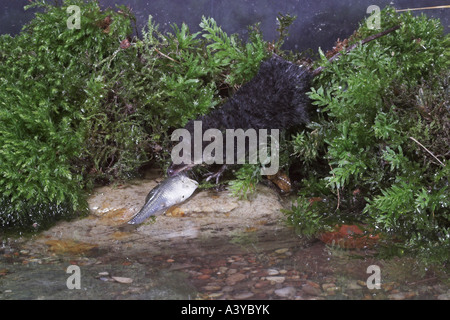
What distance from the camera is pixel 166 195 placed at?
2.74 meters

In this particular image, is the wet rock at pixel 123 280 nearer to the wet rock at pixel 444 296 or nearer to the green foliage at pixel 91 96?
the green foliage at pixel 91 96

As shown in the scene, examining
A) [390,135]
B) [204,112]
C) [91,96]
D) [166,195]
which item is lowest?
[166,195]

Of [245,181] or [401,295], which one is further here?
[245,181]

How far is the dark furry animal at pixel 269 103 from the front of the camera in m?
2.67

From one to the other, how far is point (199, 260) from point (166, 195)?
752 millimetres

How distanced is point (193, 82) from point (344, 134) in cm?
102

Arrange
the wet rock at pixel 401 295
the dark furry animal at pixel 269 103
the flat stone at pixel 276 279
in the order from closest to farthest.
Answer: the wet rock at pixel 401 295
the flat stone at pixel 276 279
the dark furry animal at pixel 269 103

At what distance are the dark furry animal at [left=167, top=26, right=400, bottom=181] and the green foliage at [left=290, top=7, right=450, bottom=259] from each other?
0.10 meters

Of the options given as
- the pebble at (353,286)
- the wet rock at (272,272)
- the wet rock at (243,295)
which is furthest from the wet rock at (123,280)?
the pebble at (353,286)

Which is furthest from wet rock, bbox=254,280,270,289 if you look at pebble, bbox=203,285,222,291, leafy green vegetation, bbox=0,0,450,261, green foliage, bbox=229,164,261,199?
green foliage, bbox=229,164,261,199

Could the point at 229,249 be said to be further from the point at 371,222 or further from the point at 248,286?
the point at 371,222

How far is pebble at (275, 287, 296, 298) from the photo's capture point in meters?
1.66

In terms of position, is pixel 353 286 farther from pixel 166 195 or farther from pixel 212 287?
pixel 166 195

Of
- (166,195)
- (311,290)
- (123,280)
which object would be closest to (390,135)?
(311,290)
